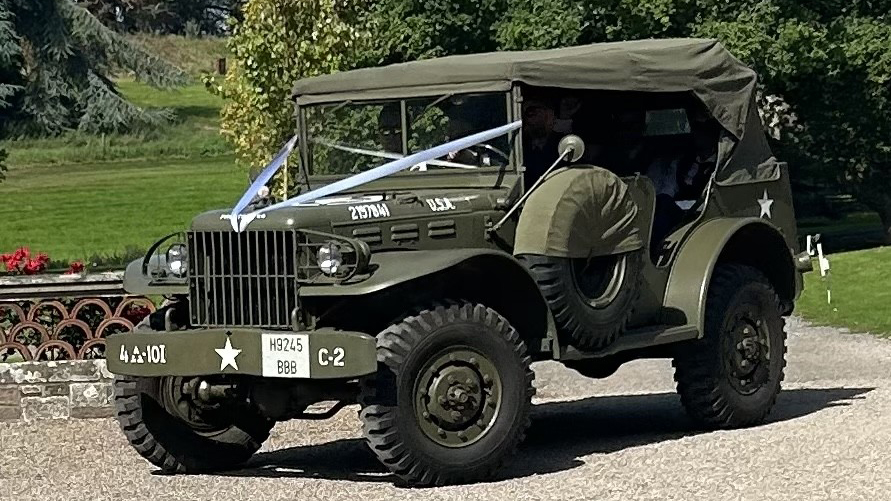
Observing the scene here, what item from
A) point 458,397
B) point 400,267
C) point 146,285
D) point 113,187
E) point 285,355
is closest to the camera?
point 285,355

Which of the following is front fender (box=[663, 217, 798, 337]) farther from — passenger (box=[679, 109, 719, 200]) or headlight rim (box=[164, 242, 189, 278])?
headlight rim (box=[164, 242, 189, 278])

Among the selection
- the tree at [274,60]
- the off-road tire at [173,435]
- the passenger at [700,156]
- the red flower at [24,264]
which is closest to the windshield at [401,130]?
the off-road tire at [173,435]

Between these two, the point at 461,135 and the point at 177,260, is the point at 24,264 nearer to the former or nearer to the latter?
the point at 177,260

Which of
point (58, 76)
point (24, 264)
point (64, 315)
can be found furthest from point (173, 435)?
point (58, 76)

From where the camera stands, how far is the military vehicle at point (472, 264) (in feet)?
30.2

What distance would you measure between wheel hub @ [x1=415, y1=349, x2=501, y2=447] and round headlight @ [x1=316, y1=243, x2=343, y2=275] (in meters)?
0.67

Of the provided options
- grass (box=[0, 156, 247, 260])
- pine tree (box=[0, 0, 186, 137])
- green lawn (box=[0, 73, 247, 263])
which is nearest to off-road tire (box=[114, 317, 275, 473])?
pine tree (box=[0, 0, 186, 137])

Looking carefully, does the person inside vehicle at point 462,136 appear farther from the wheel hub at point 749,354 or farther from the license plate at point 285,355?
the wheel hub at point 749,354

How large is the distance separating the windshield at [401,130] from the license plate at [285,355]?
1.83 m

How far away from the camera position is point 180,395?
10.1 meters

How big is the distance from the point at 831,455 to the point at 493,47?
63.5 ft

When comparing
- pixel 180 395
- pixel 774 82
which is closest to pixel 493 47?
pixel 774 82

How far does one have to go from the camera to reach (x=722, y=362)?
11.1m

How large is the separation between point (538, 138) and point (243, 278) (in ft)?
6.54
